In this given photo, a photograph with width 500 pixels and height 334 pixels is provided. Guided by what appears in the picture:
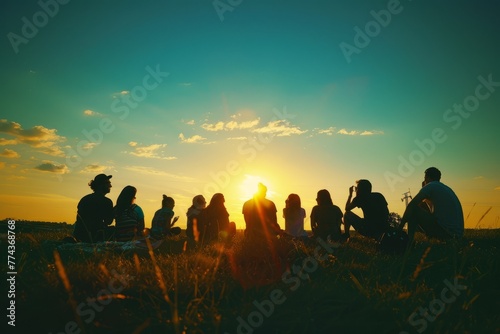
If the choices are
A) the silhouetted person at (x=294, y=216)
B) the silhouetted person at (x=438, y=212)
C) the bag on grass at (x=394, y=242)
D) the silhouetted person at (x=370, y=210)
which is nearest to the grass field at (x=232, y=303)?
the bag on grass at (x=394, y=242)

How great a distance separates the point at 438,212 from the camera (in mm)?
7219

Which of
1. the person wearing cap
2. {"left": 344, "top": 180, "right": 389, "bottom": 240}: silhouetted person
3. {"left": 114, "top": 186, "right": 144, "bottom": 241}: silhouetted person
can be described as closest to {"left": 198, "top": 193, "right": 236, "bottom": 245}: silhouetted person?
{"left": 114, "top": 186, "right": 144, "bottom": 241}: silhouetted person

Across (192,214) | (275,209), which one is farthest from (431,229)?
(192,214)

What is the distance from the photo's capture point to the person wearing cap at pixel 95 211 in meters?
7.40

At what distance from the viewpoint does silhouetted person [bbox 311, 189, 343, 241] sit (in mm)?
9188

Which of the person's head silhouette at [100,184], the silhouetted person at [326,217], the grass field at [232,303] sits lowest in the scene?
the grass field at [232,303]

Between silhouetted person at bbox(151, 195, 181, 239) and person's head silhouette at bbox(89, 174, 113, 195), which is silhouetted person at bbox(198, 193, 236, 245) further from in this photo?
person's head silhouette at bbox(89, 174, 113, 195)

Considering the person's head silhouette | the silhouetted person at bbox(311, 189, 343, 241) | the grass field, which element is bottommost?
the grass field

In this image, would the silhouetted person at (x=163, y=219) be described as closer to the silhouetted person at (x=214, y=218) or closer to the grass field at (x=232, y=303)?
the silhouetted person at (x=214, y=218)

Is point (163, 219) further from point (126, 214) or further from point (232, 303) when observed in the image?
point (232, 303)

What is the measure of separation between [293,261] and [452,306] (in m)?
2.10

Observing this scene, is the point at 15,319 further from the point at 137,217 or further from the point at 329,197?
the point at 329,197

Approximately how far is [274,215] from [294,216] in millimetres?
1051

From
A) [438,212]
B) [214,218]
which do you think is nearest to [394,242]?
[438,212]
